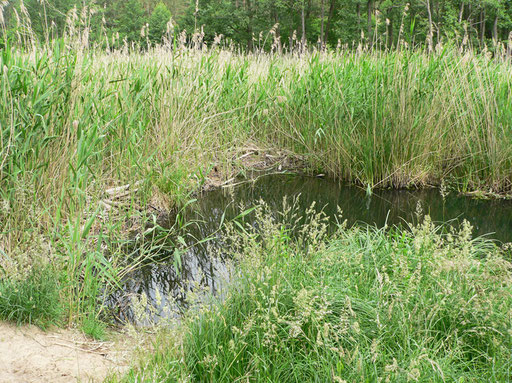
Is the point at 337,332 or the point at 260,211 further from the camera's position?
the point at 260,211

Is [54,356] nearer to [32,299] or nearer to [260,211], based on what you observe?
[32,299]

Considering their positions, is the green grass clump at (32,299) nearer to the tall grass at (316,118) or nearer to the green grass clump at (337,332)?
the green grass clump at (337,332)

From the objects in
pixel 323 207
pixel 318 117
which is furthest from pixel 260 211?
pixel 318 117

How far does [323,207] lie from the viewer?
3588mm

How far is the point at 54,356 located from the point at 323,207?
2205mm

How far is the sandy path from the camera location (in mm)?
1922

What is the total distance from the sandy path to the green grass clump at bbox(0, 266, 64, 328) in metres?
0.05

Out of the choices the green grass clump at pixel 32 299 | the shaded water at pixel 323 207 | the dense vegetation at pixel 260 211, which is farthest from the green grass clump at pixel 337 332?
the shaded water at pixel 323 207

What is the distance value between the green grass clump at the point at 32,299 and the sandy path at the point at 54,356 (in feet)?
0.17

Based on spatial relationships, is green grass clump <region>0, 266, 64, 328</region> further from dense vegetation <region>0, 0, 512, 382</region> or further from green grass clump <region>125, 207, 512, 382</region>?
green grass clump <region>125, 207, 512, 382</region>

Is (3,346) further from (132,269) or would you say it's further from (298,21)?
(298,21)

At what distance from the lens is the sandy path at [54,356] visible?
6.31 feet

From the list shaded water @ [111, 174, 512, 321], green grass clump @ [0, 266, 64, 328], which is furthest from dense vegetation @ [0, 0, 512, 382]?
shaded water @ [111, 174, 512, 321]

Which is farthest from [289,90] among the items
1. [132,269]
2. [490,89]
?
[132,269]
